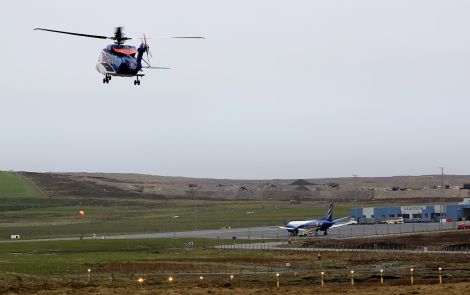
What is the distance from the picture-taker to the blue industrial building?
17481 cm

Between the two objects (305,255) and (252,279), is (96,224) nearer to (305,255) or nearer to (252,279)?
(305,255)

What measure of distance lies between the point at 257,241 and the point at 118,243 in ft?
65.9

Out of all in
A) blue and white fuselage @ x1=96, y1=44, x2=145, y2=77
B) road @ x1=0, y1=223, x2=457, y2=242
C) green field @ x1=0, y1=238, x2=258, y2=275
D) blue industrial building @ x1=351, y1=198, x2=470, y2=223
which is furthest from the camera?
blue industrial building @ x1=351, y1=198, x2=470, y2=223

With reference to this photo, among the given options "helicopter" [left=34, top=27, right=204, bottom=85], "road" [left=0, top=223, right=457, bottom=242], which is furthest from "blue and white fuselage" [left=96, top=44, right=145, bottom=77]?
"road" [left=0, top=223, right=457, bottom=242]

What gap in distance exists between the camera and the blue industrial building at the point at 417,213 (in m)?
175

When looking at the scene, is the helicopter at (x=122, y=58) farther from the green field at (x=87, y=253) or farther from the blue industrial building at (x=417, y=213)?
the blue industrial building at (x=417, y=213)

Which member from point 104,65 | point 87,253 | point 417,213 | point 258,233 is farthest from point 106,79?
point 417,213

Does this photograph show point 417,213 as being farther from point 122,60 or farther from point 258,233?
point 122,60

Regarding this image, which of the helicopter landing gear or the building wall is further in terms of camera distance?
the building wall

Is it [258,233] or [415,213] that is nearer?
[258,233]

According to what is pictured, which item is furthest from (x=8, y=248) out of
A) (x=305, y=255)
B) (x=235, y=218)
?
(x=235, y=218)

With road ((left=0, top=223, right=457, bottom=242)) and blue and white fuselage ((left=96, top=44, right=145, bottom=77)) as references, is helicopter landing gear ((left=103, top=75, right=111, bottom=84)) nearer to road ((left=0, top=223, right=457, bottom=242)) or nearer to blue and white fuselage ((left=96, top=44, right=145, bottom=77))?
blue and white fuselage ((left=96, top=44, right=145, bottom=77))

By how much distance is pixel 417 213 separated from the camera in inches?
7160

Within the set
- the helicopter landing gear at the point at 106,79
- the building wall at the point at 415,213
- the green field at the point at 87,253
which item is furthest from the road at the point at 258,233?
the helicopter landing gear at the point at 106,79
